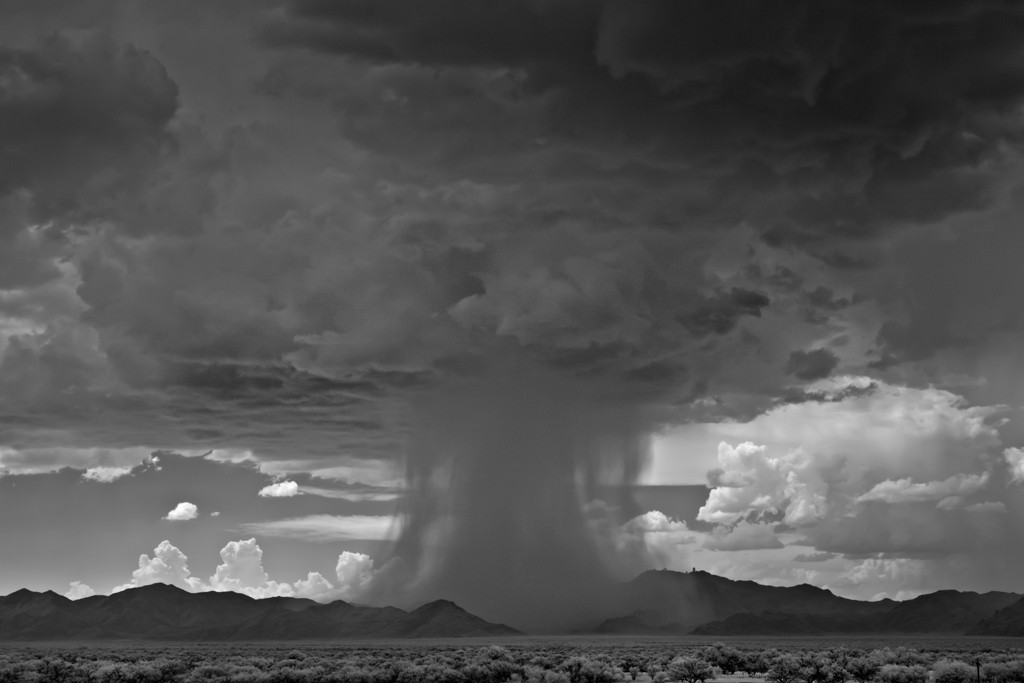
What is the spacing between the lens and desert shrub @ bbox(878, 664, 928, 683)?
7050cm

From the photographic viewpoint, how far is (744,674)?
88.0 m

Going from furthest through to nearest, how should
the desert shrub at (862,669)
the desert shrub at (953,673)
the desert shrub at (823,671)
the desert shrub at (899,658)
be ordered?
1. the desert shrub at (899,658)
2. the desert shrub at (862,669)
3. the desert shrub at (823,671)
4. the desert shrub at (953,673)

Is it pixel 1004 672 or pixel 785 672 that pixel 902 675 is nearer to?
pixel 785 672

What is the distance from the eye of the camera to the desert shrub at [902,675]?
70500mm

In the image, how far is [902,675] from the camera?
70688 millimetres

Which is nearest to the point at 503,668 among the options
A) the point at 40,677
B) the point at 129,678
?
the point at 129,678

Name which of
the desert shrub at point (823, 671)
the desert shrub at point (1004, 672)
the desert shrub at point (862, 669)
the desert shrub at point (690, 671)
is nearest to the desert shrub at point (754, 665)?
the desert shrub at point (823, 671)

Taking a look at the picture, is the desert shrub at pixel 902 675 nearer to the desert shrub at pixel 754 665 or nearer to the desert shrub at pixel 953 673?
the desert shrub at pixel 953 673

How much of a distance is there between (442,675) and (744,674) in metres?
27.9

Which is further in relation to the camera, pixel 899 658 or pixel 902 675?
pixel 899 658

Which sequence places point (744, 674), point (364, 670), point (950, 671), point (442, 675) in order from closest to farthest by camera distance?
point (950, 671)
point (442, 675)
point (364, 670)
point (744, 674)

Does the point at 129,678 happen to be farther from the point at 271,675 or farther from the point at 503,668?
the point at 503,668

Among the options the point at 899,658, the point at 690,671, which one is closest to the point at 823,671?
the point at 690,671

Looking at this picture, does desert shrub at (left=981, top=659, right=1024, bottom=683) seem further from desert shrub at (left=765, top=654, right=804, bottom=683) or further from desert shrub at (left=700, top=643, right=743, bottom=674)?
desert shrub at (left=700, top=643, right=743, bottom=674)
